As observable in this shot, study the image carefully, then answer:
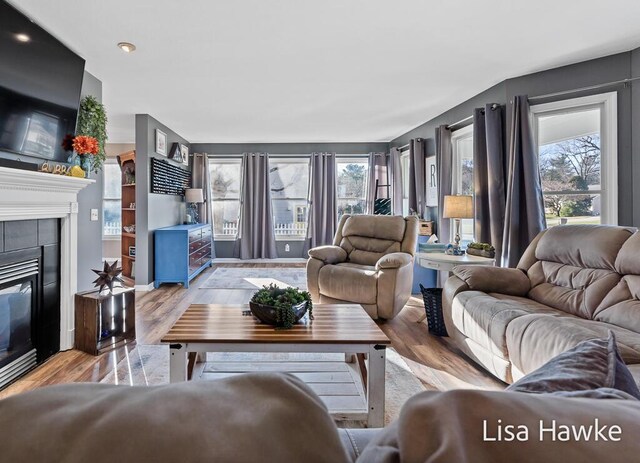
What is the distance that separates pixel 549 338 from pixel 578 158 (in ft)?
7.60

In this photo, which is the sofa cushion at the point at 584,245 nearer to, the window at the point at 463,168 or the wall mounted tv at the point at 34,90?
the window at the point at 463,168

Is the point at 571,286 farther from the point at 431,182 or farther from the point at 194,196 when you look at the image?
the point at 194,196

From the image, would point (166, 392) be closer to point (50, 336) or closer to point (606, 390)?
point (606, 390)

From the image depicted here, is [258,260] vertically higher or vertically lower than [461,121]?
lower

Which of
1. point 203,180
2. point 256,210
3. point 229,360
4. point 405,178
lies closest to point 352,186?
point 405,178

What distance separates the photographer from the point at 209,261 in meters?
6.50

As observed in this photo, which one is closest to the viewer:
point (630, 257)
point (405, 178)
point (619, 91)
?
point (630, 257)

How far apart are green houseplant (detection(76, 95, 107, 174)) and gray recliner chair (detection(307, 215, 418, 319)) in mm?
2206

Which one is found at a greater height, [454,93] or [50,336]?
[454,93]

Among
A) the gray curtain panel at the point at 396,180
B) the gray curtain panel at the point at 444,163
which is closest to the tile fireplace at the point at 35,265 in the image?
the gray curtain panel at the point at 444,163

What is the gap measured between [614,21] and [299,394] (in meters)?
3.35

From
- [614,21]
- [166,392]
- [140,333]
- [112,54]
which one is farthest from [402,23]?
[140,333]

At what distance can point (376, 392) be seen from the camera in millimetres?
1778

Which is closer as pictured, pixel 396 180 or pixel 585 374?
pixel 585 374
